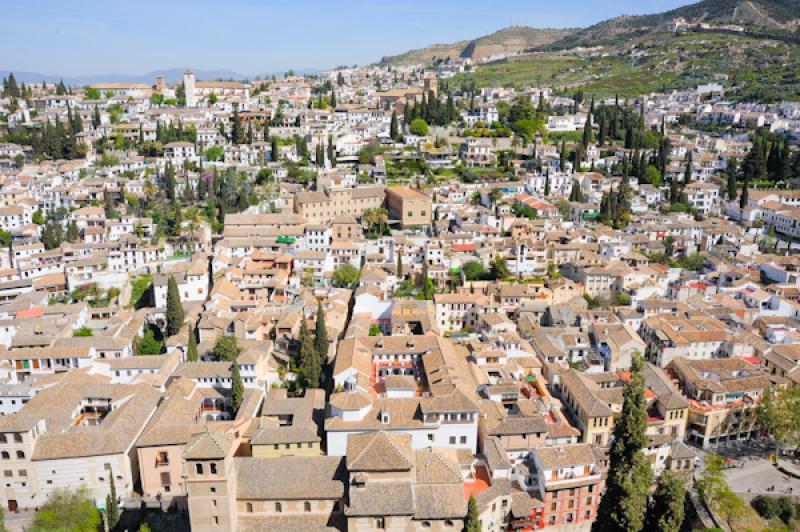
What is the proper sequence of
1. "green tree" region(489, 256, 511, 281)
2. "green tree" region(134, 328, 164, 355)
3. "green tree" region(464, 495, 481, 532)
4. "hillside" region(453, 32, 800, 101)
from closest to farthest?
"green tree" region(464, 495, 481, 532)
"green tree" region(134, 328, 164, 355)
"green tree" region(489, 256, 511, 281)
"hillside" region(453, 32, 800, 101)

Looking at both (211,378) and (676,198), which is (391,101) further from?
(211,378)

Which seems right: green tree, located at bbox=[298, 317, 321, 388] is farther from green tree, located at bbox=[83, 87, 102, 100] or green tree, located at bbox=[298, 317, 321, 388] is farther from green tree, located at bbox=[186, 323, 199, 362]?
green tree, located at bbox=[83, 87, 102, 100]

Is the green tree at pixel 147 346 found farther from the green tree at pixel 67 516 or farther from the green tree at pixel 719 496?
the green tree at pixel 719 496

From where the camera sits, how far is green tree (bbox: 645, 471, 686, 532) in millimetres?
22562

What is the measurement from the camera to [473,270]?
150 feet

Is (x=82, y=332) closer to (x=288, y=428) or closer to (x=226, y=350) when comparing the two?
(x=226, y=350)

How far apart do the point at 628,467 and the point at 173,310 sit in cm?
2754

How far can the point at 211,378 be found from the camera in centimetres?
3183

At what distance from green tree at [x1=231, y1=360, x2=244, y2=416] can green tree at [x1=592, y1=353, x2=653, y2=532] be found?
17.6m

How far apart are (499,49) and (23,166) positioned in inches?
6249

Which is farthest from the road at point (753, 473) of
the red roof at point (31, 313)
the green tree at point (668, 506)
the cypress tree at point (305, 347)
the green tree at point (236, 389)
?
the red roof at point (31, 313)

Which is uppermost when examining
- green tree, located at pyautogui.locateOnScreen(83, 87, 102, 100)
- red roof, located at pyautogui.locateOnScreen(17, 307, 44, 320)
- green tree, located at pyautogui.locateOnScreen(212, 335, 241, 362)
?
green tree, located at pyautogui.locateOnScreen(83, 87, 102, 100)

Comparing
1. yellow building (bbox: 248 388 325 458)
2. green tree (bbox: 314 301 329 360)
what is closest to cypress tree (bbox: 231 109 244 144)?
green tree (bbox: 314 301 329 360)

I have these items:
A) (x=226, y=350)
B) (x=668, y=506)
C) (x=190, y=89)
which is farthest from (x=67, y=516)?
(x=190, y=89)
